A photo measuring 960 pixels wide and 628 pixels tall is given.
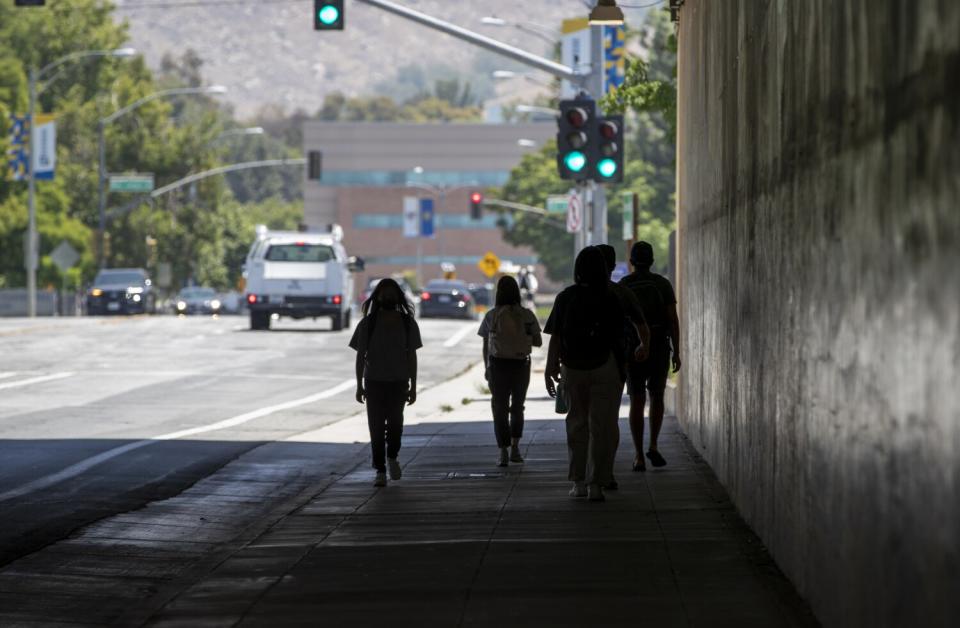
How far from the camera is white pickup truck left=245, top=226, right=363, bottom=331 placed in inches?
1982

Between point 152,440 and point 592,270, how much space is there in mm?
8113

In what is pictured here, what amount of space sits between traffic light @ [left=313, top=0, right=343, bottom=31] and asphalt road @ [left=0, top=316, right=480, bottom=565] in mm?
5132

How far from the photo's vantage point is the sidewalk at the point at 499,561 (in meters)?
9.11

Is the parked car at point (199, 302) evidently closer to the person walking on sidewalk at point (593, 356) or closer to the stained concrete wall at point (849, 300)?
the person walking on sidewalk at point (593, 356)

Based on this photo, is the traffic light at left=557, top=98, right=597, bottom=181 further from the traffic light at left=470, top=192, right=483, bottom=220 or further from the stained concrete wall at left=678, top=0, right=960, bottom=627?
the traffic light at left=470, top=192, right=483, bottom=220

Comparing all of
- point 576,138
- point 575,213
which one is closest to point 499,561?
point 576,138

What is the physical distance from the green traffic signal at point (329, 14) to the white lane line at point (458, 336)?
18.2 metres

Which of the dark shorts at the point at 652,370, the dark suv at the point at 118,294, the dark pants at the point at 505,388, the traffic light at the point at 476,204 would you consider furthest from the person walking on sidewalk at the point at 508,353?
the traffic light at the point at 476,204

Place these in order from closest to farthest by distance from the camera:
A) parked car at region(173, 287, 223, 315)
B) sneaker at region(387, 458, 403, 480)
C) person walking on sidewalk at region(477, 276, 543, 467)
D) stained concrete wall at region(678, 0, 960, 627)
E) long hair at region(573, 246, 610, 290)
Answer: stained concrete wall at region(678, 0, 960, 627)
long hair at region(573, 246, 610, 290)
sneaker at region(387, 458, 403, 480)
person walking on sidewalk at region(477, 276, 543, 467)
parked car at region(173, 287, 223, 315)

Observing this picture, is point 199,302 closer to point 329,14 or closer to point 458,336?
point 458,336

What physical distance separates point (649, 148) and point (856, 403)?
111897 mm

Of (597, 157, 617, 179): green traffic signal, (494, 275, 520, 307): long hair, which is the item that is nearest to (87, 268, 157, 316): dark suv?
(597, 157, 617, 179): green traffic signal

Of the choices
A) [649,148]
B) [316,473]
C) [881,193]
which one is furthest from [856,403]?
[649,148]

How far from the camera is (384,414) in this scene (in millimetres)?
15852
